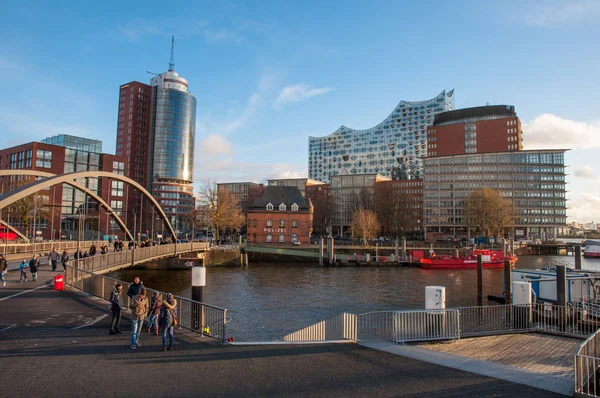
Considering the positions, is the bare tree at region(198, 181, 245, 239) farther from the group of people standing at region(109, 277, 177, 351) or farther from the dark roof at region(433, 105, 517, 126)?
the dark roof at region(433, 105, 517, 126)

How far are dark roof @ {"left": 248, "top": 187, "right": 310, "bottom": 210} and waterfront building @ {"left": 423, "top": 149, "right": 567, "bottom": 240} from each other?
53132 millimetres

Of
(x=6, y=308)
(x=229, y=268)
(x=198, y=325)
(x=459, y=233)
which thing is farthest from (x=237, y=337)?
(x=459, y=233)

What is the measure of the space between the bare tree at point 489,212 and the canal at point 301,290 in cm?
4674

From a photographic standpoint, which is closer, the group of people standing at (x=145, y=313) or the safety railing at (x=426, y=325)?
the group of people standing at (x=145, y=313)

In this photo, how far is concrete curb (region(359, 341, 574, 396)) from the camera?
387 inches

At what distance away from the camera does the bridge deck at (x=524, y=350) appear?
12288 millimetres

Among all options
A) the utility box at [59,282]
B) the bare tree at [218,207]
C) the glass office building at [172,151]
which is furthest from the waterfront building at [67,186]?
the utility box at [59,282]

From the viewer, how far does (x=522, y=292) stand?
21422 millimetres

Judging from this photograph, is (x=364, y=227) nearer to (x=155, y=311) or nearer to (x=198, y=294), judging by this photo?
(x=198, y=294)

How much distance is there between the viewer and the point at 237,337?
2234 centimetres

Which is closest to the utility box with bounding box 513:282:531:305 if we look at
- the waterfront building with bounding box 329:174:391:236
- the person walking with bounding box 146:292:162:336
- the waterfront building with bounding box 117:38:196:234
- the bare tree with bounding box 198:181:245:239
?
the person walking with bounding box 146:292:162:336

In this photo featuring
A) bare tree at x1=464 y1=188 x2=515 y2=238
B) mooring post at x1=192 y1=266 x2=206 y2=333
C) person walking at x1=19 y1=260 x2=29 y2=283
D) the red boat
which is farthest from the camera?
bare tree at x1=464 y1=188 x2=515 y2=238

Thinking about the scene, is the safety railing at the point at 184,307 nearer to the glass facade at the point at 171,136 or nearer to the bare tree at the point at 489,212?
the bare tree at the point at 489,212

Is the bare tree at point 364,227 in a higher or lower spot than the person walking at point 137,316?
higher
